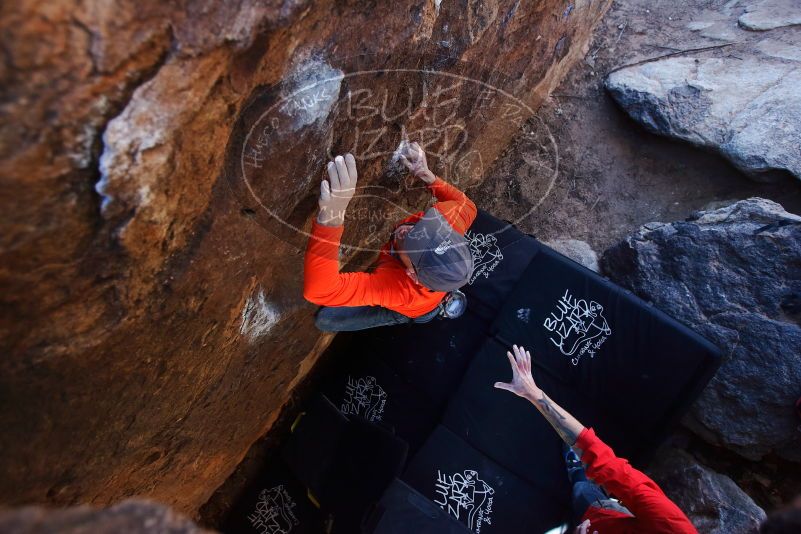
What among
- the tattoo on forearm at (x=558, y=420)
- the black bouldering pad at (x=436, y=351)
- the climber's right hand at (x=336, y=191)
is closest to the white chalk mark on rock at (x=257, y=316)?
the climber's right hand at (x=336, y=191)

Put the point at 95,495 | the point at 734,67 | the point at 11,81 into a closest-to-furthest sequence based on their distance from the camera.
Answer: the point at 11,81 → the point at 95,495 → the point at 734,67

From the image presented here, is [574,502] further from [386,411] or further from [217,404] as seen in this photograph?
[217,404]

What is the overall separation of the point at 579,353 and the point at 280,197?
194 cm

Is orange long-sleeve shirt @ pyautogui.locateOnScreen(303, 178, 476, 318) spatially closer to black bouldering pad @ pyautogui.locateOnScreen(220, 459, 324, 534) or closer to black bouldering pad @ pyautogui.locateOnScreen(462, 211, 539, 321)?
black bouldering pad @ pyautogui.locateOnScreen(462, 211, 539, 321)

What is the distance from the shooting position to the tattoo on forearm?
221 cm

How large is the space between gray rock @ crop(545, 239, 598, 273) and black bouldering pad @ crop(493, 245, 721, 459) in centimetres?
35

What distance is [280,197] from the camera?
6.05 ft

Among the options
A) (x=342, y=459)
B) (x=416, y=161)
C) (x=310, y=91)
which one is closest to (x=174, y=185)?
(x=310, y=91)

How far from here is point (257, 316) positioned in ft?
7.48

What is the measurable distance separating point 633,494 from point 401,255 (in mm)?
1280

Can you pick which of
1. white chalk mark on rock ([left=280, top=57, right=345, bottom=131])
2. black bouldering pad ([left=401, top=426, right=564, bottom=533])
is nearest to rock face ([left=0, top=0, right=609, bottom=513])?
white chalk mark on rock ([left=280, top=57, right=345, bottom=131])

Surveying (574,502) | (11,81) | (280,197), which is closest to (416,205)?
(280,197)

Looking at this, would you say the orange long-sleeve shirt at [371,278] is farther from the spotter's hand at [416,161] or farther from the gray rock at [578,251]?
the gray rock at [578,251]

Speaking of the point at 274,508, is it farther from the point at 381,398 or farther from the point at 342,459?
the point at 381,398
